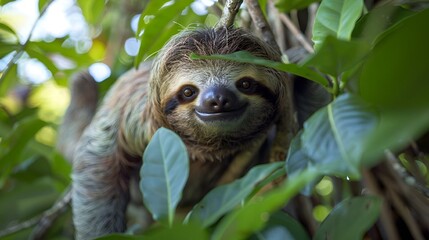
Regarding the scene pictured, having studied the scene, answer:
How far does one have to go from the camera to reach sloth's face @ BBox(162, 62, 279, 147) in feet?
6.64

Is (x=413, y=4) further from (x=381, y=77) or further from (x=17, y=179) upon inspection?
(x=17, y=179)

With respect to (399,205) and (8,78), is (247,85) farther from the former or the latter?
(8,78)

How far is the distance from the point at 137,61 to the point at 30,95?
10.3 ft

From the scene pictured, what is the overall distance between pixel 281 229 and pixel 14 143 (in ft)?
5.54

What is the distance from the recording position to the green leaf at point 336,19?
4.57 feet

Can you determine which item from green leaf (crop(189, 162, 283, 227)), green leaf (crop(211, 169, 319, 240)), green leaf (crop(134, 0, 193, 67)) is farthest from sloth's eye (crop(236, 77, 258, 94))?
green leaf (crop(211, 169, 319, 240))

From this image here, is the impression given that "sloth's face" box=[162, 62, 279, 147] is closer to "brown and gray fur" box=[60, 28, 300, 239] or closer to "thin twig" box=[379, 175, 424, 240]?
"brown and gray fur" box=[60, 28, 300, 239]

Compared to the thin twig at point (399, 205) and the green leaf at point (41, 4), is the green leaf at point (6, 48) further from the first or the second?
the thin twig at point (399, 205)

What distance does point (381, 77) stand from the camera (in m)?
1.02

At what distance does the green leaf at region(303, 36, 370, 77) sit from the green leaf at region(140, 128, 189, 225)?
404 mm

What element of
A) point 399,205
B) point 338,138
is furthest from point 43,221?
point 338,138

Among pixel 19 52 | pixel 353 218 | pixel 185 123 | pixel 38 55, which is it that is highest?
pixel 353 218

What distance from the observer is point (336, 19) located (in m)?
1.44

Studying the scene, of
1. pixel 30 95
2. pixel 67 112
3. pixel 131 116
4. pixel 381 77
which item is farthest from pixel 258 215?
pixel 30 95
